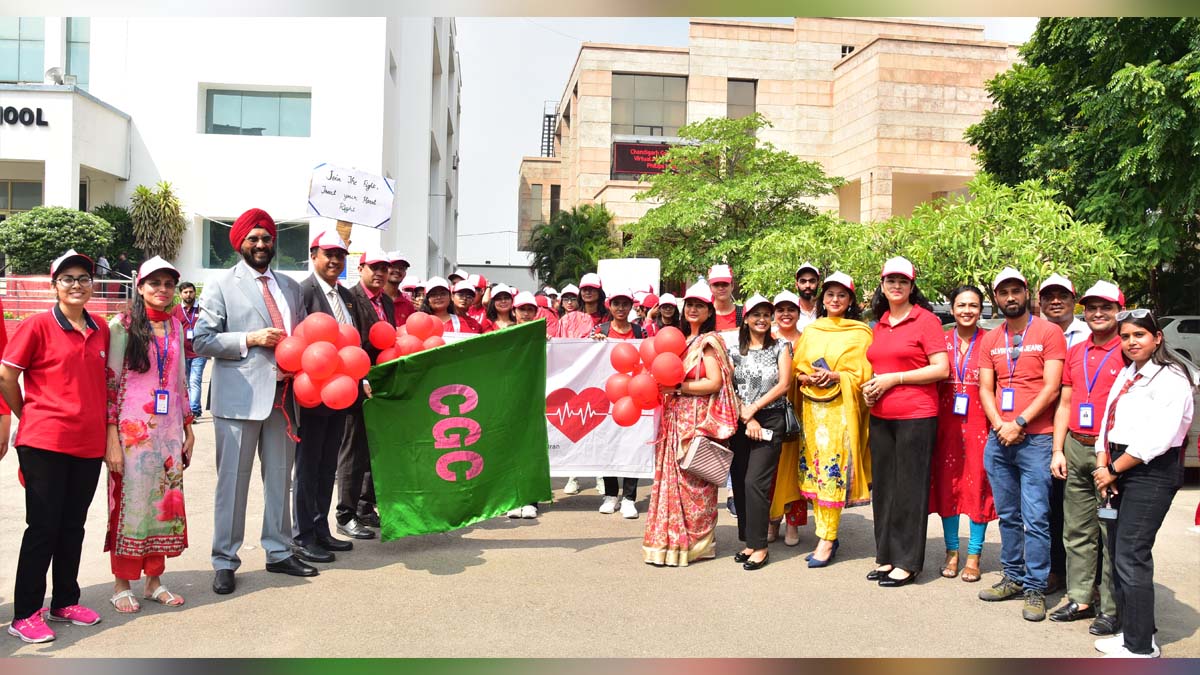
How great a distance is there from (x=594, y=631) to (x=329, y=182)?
6.22 metres

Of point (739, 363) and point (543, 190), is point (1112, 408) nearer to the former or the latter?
point (739, 363)

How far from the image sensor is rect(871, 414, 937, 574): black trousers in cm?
588

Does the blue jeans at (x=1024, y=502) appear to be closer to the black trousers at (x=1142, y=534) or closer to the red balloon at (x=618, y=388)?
the black trousers at (x=1142, y=534)

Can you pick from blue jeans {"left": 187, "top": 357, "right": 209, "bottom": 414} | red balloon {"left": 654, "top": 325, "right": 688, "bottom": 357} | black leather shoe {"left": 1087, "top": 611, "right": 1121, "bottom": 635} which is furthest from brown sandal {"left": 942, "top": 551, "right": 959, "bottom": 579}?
blue jeans {"left": 187, "top": 357, "right": 209, "bottom": 414}

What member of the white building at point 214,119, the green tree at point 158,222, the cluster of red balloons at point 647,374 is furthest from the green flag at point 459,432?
the green tree at point 158,222

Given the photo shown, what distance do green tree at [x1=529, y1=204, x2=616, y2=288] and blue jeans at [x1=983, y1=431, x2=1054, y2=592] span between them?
1872 inches

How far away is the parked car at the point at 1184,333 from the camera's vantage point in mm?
20703

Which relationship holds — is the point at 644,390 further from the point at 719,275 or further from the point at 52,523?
the point at 52,523

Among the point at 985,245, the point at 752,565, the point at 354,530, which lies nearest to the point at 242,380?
the point at 354,530

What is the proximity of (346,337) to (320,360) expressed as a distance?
35cm

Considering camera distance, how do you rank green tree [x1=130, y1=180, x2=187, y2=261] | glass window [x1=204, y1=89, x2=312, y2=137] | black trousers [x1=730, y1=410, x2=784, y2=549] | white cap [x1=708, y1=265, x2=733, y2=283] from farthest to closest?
glass window [x1=204, y1=89, x2=312, y2=137] → green tree [x1=130, y1=180, x2=187, y2=261] → white cap [x1=708, y1=265, x2=733, y2=283] → black trousers [x1=730, y1=410, x2=784, y2=549]

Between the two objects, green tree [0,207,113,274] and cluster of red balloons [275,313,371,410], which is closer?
cluster of red balloons [275,313,371,410]

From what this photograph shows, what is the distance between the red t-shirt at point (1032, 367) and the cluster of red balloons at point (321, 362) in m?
3.97

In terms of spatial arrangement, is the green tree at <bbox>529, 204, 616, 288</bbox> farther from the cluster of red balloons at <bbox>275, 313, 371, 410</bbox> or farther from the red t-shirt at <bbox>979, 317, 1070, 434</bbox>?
the red t-shirt at <bbox>979, 317, 1070, 434</bbox>
